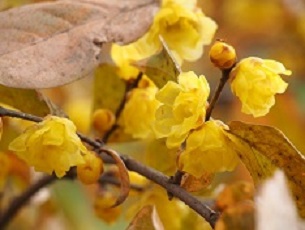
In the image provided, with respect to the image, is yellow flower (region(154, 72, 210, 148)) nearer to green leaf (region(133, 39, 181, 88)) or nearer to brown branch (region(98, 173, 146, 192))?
green leaf (region(133, 39, 181, 88))

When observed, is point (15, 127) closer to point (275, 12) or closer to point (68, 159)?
point (68, 159)

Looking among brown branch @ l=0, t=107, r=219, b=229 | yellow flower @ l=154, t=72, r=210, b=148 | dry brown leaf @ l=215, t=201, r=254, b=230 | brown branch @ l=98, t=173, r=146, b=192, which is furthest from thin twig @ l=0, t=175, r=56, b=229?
dry brown leaf @ l=215, t=201, r=254, b=230

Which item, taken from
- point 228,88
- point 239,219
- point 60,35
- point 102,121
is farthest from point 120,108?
point 228,88

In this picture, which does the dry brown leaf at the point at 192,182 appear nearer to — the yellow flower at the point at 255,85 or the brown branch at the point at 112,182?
the yellow flower at the point at 255,85

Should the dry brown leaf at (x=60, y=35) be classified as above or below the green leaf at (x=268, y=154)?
below

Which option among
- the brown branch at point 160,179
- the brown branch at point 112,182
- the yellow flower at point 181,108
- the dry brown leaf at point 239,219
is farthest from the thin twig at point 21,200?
the dry brown leaf at point 239,219

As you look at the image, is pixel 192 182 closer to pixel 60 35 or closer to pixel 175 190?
pixel 175 190

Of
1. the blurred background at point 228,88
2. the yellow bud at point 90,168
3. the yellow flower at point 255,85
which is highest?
the yellow flower at point 255,85
